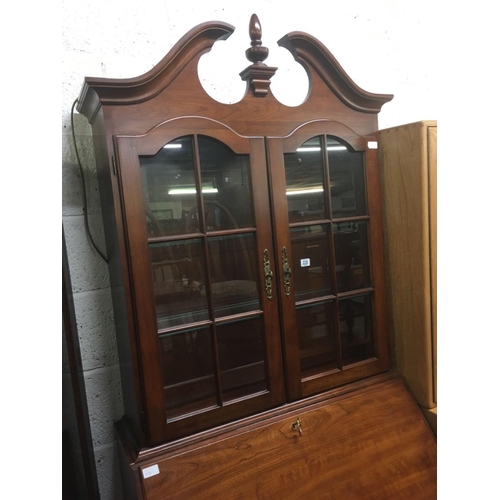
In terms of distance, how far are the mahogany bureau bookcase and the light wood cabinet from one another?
2.6 inches

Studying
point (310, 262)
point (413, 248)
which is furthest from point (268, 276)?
point (413, 248)

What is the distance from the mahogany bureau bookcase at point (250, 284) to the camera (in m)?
1.13

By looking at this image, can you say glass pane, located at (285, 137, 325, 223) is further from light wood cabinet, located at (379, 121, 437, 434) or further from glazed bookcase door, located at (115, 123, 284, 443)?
light wood cabinet, located at (379, 121, 437, 434)

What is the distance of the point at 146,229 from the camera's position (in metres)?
1.13

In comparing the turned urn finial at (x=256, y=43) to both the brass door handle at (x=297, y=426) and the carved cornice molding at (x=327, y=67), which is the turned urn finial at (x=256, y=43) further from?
the brass door handle at (x=297, y=426)

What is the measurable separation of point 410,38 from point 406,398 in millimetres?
1713

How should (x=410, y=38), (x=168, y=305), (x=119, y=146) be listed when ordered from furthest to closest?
(x=410, y=38) → (x=168, y=305) → (x=119, y=146)

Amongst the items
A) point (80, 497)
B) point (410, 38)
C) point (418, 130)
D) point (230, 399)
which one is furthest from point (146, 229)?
point (410, 38)

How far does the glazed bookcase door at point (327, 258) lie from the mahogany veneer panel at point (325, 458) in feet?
0.36

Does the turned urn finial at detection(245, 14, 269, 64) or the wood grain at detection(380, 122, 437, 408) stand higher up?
the turned urn finial at detection(245, 14, 269, 64)

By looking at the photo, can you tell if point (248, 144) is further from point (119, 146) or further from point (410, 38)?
point (410, 38)

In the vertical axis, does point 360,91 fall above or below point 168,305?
above

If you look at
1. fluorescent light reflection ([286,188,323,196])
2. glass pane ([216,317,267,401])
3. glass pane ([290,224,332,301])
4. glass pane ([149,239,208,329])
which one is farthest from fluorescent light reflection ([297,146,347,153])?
glass pane ([216,317,267,401])

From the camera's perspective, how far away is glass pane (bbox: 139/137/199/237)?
3.79 feet
